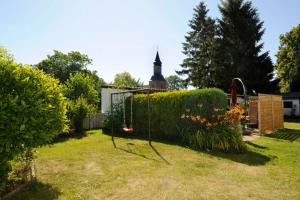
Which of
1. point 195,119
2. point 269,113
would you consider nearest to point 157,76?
point 269,113

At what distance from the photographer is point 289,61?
31406 millimetres

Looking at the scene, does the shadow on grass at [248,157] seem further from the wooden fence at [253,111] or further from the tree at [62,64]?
the tree at [62,64]

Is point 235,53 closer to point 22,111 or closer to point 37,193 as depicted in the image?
point 22,111

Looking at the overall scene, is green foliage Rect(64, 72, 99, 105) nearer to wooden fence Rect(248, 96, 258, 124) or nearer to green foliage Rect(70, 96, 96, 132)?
green foliage Rect(70, 96, 96, 132)

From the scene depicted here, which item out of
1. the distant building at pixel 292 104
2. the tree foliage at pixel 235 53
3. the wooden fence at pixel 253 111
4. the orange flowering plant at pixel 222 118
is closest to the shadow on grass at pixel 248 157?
the orange flowering plant at pixel 222 118

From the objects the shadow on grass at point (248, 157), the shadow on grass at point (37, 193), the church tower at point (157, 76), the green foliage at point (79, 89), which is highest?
the church tower at point (157, 76)

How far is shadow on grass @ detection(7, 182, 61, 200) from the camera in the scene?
4.58 m

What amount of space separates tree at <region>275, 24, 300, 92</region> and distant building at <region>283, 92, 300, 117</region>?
2524 millimetres

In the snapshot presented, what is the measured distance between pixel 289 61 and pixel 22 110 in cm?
3440

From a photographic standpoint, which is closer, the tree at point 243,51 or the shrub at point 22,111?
the shrub at point 22,111

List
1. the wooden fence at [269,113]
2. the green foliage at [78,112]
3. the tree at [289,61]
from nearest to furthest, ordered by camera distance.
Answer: the wooden fence at [269,113]
the green foliage at [78,112]
the tree at [289,61]

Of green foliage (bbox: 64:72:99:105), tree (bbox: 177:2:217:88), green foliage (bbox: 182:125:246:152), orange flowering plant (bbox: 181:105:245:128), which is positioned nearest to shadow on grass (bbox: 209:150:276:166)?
green foliage (bbox: 182:125:246:152)

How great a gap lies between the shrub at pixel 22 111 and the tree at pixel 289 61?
99.8ft

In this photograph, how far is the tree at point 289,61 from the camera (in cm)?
3020
